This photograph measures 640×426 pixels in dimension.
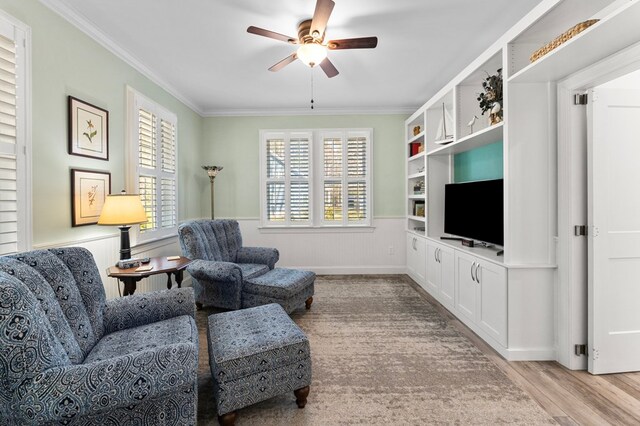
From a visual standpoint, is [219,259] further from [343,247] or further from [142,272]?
[343,247]

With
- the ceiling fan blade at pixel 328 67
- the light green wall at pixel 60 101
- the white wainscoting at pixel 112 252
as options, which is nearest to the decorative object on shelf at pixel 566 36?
the ceiling fan blade at pixel 328 67

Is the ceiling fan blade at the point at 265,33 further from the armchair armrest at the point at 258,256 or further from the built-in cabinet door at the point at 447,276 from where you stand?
the built-in cabinet door at the point at 447,276

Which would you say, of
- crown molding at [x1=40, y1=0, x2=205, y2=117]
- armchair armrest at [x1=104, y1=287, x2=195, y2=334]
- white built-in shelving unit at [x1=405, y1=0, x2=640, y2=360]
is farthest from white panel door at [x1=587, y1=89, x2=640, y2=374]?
crown molding at [x1=40, y1=0, x2=205, y2=117]

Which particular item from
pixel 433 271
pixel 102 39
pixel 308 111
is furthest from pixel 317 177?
pixel 102 39

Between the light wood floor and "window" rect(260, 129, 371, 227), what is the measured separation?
3070 mm

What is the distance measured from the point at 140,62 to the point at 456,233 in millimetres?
4054

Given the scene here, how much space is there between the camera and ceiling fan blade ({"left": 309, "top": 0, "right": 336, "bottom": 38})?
6.35 ft

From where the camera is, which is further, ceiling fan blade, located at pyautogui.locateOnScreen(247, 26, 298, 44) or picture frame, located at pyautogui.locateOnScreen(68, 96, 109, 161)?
picture frame, located at pyautogui.locateOnScreen(68, 96, 109, 161)

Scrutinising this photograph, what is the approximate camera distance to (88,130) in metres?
2.57

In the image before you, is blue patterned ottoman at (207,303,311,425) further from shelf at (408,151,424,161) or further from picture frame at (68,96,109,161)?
A: shelf at (408,151,424,161)

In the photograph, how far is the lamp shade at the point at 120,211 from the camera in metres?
2.42

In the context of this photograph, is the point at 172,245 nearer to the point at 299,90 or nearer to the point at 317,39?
the point at 299,90

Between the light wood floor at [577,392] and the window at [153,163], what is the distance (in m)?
3.56

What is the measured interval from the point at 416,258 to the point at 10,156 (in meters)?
4.39
